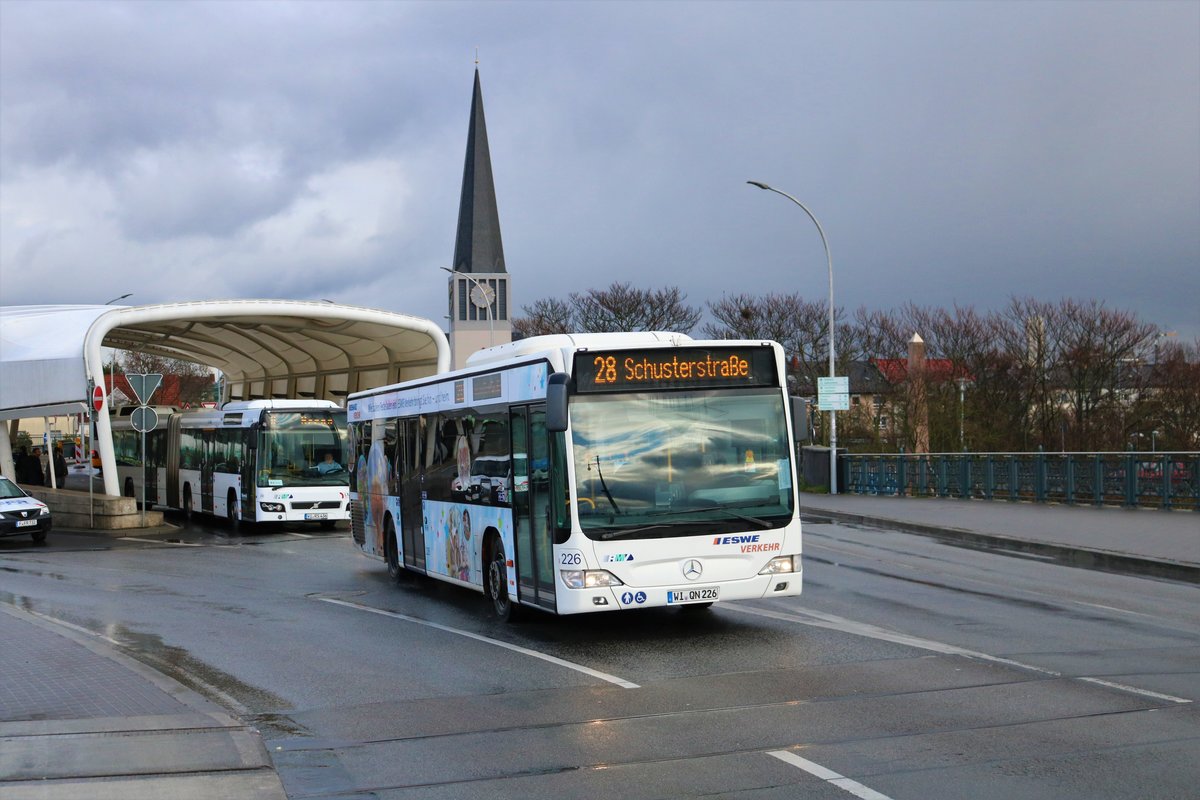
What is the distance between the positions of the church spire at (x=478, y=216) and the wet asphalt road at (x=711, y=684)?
81.9 meters

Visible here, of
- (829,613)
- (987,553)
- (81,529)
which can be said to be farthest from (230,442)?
(829,613)

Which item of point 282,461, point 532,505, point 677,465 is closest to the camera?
point 677,465

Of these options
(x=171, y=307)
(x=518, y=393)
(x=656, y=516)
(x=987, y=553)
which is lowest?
(x=987, y=553)

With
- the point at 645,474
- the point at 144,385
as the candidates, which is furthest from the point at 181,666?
the point at 144,385

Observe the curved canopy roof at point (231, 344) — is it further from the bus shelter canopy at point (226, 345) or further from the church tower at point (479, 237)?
the church tower at point (479, 237)

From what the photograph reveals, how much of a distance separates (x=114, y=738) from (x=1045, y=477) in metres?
26.9

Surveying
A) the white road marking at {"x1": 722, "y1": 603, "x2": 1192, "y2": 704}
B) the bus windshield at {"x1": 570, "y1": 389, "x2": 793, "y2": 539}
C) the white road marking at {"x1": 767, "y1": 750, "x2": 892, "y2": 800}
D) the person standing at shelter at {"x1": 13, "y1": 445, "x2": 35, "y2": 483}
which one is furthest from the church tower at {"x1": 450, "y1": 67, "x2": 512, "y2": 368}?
the white road marking at {"x1": 767, "y1": 750, "x2": 892, "y2": 800}

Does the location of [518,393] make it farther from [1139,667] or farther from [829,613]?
[1139,667]

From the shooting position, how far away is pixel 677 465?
441 inches

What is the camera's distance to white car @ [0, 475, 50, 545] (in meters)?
24.9

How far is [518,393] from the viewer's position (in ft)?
40.2

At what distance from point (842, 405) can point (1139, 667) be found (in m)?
27.5

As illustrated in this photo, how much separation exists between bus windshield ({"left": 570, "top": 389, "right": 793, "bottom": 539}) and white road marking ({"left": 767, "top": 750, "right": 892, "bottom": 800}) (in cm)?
418

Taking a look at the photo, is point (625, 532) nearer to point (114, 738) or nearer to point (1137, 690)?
point (1137, 690)
